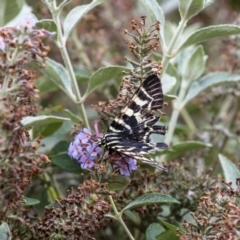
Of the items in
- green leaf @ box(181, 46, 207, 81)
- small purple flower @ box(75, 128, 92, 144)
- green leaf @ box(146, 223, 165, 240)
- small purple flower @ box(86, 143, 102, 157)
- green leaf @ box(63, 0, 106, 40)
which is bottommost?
green leaf @ box(146, 223, 165, 240)

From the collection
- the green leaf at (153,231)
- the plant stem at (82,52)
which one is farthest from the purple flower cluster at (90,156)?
the plant stem at (82,52)

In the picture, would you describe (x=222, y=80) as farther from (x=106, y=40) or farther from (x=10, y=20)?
(x=106, y=40)

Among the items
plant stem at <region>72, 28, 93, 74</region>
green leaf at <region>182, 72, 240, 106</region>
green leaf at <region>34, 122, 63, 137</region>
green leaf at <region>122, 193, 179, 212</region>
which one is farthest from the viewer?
plant stem at <region>72, 28, 93, 74</region>

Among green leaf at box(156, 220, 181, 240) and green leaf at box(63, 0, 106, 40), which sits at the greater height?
green leaf at box(63, 0, 106, 40)

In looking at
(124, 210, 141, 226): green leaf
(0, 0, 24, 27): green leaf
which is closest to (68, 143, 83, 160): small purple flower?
(124, 210, 141, 226): green leaf

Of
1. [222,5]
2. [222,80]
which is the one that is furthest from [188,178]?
[222,5]

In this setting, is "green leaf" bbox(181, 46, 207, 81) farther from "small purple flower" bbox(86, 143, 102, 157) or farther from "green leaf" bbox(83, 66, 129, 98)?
"small purple flower" bbox(86, 143, 102, 157)

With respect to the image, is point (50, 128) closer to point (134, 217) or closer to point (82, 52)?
point (134, 217)
